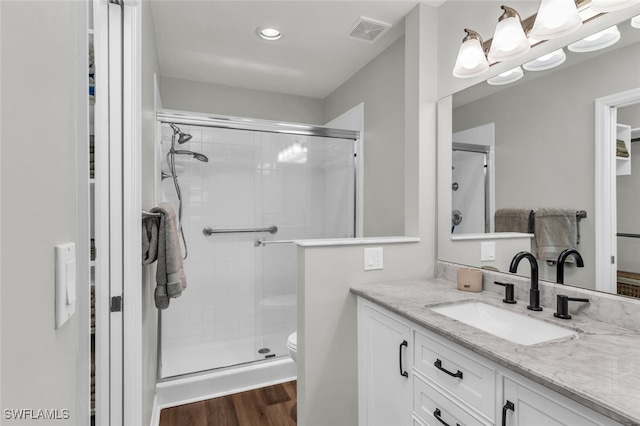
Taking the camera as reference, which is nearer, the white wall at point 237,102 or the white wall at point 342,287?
the white wall at point 342,287

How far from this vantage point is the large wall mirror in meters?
1.19

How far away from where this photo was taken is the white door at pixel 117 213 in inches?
50.1

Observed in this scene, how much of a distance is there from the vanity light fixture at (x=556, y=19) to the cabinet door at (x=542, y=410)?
1.30 m

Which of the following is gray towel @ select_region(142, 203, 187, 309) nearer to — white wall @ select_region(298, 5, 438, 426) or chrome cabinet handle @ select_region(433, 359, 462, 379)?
white wall @ select_region(298, 5, 438, 426)

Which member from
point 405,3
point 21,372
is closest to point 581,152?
point 405,3

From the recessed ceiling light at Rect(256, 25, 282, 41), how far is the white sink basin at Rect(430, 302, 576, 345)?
1.97m

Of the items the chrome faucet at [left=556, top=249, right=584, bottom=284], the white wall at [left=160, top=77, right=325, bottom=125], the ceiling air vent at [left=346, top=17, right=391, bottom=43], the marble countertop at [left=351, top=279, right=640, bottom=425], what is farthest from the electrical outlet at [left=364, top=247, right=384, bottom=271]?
the white wall at [left=160, top=77, right=325, bottom=125]

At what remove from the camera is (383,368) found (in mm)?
1542

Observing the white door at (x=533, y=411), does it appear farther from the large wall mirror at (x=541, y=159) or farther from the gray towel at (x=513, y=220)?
the gray towel at (x=513, y=220)

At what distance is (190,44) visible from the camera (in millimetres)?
2459

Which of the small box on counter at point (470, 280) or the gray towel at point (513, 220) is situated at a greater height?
the gray towel at point (513, 220)

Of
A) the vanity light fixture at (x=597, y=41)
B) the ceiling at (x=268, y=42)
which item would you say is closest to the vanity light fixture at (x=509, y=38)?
the vanity light fixture at (x=597, y=41)

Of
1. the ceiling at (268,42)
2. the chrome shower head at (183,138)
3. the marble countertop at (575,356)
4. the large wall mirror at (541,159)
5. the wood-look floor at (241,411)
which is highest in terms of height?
the ceiling at (268,42)

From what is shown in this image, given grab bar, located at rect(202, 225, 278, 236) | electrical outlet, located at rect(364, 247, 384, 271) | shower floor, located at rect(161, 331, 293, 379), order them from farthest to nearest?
1. grab bar, located at rect(202, 225, 278, 236)
2. shower floor, located at rect(161, 331, 293, 379)
3. electrical outlet, located at rect(364, 247, 384, 271)
